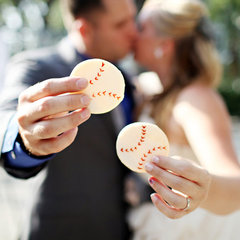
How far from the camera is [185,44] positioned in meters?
1.79

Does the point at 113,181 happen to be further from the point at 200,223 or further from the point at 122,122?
the point at 200,223

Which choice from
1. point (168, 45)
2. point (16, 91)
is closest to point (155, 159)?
point (16, 91)

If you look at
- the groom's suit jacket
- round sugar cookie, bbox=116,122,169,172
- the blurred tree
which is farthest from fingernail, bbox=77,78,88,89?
the blurred tree

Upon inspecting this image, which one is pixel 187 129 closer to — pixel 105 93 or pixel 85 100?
pixel 105 93

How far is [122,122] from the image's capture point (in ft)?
5.55

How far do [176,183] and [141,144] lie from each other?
0.56 ft

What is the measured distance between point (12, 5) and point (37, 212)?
677 inches

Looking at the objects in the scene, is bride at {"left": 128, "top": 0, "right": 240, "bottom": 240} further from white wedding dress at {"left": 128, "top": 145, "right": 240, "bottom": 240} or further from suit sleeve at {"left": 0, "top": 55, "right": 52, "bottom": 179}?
suit sleeve at {"left": 0, "top": 55, "right": 52, "bottom": 179}

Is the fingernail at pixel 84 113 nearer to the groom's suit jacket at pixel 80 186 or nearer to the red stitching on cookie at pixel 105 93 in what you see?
the red stitching on cookie at pixel 105 93

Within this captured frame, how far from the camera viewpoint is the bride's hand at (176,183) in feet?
2.76

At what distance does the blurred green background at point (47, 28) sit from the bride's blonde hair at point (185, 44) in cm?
1245

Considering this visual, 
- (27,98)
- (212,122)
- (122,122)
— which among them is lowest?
(122,122)

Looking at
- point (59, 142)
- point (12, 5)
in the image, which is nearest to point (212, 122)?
point (59, 142)

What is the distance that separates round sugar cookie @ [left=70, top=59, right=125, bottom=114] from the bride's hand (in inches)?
8.5
